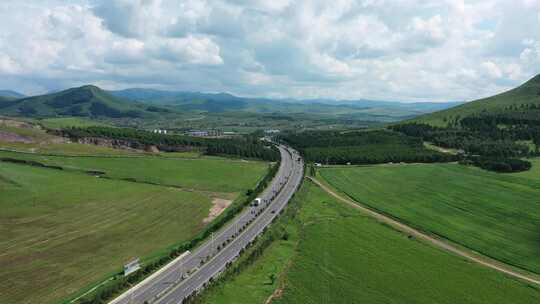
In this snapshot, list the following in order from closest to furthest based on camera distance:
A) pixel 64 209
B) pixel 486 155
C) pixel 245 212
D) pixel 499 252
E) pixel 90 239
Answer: pixel 90 239, pixel 499 252, pixel 64 209, pixel 245 212, pixel 486 155

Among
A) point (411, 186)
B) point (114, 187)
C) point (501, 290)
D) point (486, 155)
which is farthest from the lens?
point (486, 155)

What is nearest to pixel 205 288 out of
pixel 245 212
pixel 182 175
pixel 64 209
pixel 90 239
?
pixel 90 239

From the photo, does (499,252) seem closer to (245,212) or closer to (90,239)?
(245,212)

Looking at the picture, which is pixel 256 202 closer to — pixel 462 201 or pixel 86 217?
pixel 86 217

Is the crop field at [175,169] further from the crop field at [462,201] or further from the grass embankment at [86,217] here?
the crop field at [462,201]

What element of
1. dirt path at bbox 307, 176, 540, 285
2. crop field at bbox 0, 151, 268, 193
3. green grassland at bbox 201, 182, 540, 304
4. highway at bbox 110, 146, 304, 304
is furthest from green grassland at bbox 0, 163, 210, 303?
dirt path at bbox 307, 176, 540, 285

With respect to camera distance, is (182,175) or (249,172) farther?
(249,172)

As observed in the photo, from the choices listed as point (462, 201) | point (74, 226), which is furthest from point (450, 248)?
point (74, 226)
